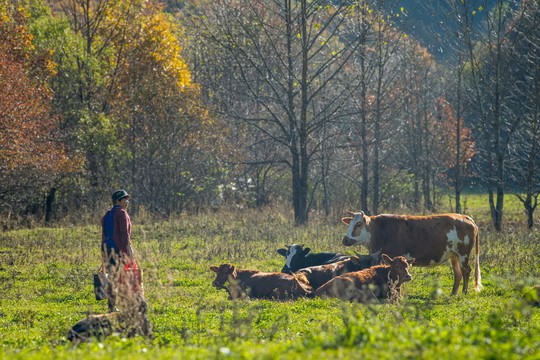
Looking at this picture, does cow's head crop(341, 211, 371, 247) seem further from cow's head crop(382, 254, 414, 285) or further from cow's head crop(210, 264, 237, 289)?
cow's head crop(210, 264, 237, 289)

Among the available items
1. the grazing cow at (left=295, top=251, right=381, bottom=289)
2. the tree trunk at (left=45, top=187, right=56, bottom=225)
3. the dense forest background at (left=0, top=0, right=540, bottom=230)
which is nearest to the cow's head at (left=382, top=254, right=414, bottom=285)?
the grazing cow at (left=295, top=251, right=381, bottom=289)

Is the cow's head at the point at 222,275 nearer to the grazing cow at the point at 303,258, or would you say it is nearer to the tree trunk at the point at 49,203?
the grazing cow at the point at 303,258

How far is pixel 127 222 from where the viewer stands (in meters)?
9.49

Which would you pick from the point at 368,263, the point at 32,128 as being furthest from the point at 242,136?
the point at 368,263

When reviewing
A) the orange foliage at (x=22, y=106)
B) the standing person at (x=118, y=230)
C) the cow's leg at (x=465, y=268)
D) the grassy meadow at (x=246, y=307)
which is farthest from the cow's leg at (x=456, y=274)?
the orange foliage at (x=22, y=106)

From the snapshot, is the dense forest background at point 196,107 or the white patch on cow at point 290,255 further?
the dense forest background at point 196,107

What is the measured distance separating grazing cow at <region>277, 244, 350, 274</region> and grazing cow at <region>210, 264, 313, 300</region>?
1785 millimetres

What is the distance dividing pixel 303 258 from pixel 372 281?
2885 millimetres

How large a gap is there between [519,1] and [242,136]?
1341 cm

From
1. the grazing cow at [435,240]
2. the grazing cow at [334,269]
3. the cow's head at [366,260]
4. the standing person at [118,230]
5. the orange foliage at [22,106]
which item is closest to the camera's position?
the standing person at [118,230]

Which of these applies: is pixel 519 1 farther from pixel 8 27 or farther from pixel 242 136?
pixel 8 27

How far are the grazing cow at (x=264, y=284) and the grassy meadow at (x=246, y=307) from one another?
38 cm

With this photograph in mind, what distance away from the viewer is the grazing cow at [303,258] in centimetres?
1386

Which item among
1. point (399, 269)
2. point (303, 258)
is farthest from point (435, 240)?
point (303, 258)
